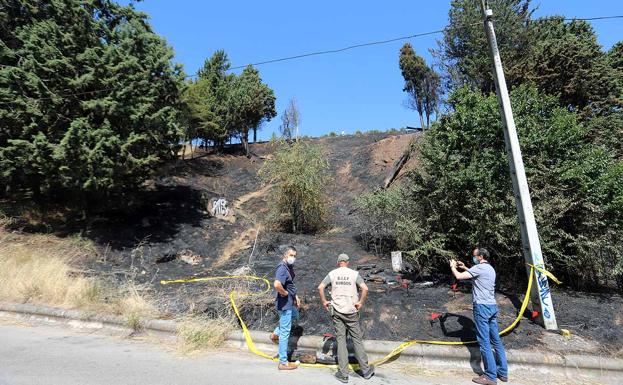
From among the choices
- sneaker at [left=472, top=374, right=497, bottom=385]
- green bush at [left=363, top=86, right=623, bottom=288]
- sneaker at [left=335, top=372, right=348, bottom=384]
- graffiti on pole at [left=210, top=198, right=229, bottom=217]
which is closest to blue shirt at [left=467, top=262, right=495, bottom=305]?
sneaker at [left=472, top=374, right=497, bottom=385]

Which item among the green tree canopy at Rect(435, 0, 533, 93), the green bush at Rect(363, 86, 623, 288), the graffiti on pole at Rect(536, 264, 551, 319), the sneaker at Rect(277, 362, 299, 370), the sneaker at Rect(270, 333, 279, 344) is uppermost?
the green tree canopy at Rect(435, 0, 533, 93)

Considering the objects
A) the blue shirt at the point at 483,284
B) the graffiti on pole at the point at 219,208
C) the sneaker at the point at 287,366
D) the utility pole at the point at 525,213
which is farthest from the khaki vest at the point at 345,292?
the graffiti on pole at the point at 219,208

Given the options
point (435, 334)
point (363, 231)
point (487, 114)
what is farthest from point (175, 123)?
point (435, 334)

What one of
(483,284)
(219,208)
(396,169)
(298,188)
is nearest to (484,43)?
(396,169)

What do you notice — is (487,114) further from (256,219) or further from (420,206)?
(256,219)

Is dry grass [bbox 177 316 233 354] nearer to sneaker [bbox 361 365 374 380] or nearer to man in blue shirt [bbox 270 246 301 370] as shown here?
man in blue shirt [bbox 270 246 301 370]

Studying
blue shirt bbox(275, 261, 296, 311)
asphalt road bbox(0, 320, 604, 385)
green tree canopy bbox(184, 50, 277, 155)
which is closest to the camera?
asphalt road bbox(0, 320, 604, 385)

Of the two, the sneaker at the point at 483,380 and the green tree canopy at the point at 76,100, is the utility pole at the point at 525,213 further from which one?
the green tree canopy at the point at 76,100

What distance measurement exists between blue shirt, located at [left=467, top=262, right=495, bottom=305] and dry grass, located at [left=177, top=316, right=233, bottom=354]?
4.31 m

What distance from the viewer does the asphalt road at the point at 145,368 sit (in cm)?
542

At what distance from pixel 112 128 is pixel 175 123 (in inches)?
101

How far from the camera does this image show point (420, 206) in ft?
37.2

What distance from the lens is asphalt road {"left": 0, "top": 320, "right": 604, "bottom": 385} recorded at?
5.42m

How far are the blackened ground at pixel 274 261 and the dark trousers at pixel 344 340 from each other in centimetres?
135
